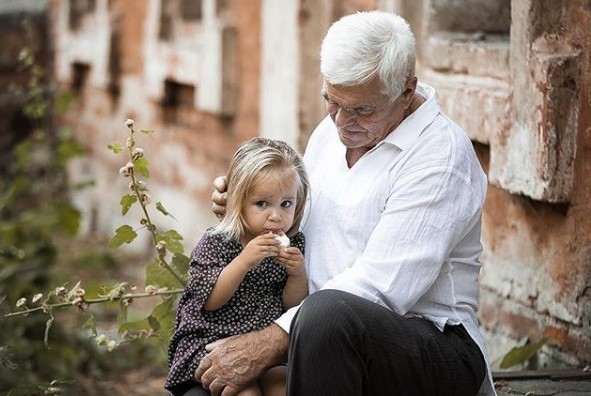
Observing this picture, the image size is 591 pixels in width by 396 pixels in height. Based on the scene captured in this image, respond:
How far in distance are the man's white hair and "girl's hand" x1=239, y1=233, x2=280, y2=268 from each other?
487 millimetres

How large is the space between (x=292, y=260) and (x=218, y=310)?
27 centimetres

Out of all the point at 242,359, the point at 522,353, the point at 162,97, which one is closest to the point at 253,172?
the point at 242,359

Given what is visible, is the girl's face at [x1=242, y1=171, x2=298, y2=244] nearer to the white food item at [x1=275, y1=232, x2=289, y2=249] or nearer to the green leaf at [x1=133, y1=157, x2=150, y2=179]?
the white food item at [x1=275, y1=232, x2=289, y2=249]

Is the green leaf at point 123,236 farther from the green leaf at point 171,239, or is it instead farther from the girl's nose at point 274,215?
the girl's nose at point 274,215

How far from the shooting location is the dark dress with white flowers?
376 cm

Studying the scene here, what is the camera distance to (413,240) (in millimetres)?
Answer: 3609

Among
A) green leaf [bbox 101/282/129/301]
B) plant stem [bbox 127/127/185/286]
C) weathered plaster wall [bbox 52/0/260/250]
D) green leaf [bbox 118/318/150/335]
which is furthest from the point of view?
weathered plaster wall [bbox 52/0/260/250]

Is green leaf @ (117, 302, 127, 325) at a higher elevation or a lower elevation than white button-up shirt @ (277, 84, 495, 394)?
lower

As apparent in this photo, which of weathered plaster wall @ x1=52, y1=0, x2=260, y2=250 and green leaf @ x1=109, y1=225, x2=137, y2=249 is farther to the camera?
weathered plaster wall @ x1=52, y1=0, x2=260, y2=250

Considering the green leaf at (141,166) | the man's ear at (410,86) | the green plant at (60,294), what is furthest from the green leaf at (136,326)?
the man's ear at (410,86)

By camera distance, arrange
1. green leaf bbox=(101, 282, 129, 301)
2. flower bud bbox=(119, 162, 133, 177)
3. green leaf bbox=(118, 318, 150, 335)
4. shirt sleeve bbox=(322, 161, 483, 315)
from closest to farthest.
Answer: shirt sleeve bbox=(322, 161, 483, 315) → flower bud bbox=(119, 162, 133, 177) → green leaf bbox=(101, 282, 129, 301) → green leaf bbox=(118, 318, 150, 335)

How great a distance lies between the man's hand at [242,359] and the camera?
3.63m

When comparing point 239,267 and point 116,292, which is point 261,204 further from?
point 116,292

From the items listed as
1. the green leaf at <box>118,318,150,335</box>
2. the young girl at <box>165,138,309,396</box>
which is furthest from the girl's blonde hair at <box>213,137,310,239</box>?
the green leaf at <box>118,318,150,335</box>
